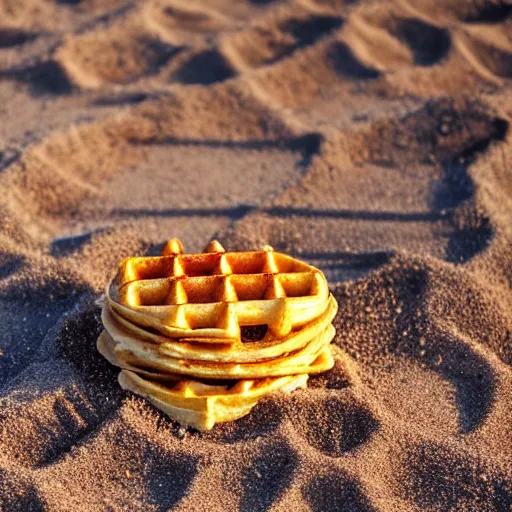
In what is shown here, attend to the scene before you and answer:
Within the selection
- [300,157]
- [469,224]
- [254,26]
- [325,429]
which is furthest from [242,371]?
[254,26]

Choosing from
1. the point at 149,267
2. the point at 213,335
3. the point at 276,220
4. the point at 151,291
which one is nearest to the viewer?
the point at 213,335

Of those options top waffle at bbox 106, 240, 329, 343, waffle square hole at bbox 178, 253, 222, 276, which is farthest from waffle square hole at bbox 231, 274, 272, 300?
waffle square hole at bbox 178, 253, 222, 276

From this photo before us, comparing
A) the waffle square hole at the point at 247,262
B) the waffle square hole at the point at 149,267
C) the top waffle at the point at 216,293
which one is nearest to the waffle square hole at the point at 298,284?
the top waffle at the point at 216,293

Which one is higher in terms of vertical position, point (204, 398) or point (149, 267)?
point (149, 267)

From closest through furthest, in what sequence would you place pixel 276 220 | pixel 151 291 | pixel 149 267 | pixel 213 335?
pixel 213 335, pixel 151 291, pixel 149 267, pixel 276 220

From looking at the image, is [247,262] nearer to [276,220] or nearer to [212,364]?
Result: [212,364]

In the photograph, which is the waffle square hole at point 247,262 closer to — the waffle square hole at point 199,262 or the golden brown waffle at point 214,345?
the waffle square hole at point 199,262

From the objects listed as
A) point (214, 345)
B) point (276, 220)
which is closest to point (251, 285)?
point (214, 345)

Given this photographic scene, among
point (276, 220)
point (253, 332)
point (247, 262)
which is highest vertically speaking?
point (247, 262)
